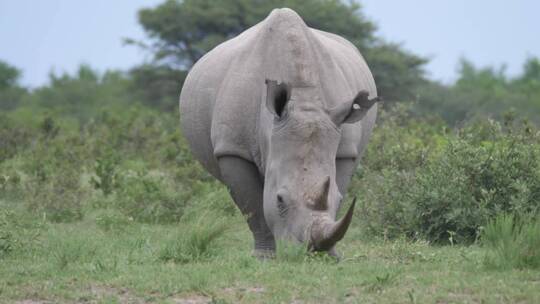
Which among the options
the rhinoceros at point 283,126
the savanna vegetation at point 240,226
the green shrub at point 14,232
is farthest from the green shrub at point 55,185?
the rhinoceros at point 283,126

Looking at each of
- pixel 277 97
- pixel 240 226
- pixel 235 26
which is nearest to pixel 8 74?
pixel 235 26

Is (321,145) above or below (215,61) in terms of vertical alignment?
below

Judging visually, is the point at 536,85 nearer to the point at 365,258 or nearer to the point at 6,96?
the point at 6,96

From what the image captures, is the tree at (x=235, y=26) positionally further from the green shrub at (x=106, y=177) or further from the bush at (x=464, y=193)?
the bush at (x=464, y=193)

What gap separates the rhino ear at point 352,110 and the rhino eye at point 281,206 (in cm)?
64

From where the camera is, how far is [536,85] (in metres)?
47.8

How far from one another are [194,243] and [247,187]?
911 millimetres

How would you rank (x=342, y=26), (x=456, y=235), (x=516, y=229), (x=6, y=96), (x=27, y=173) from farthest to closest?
(x=6, y=96) < (x=342, y=26) < (x=27, y=173) < (x=456, y=235) < (x=516, y=229)

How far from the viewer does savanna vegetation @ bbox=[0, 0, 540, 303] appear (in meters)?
6.09

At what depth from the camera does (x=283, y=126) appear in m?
7.38

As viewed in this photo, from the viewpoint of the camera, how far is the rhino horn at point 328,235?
663cm

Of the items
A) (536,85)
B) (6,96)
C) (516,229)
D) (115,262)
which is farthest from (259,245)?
(536,85)

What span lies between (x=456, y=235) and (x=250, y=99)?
205 cm

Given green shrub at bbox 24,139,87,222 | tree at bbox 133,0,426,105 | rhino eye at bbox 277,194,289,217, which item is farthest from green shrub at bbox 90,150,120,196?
tree at bbox 133,0,426,105
